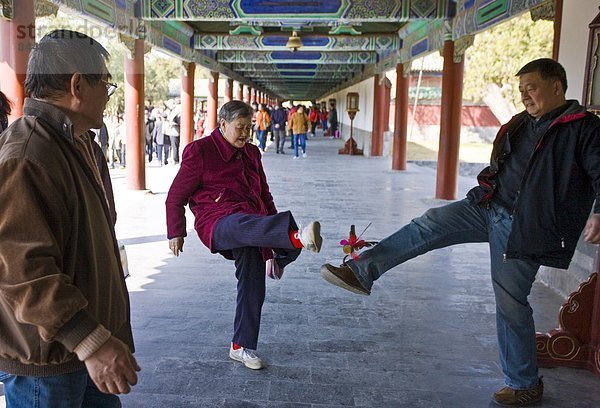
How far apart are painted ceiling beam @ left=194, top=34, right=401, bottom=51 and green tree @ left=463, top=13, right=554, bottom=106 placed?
20.0 feet

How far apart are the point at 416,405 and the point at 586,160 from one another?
1433 mm

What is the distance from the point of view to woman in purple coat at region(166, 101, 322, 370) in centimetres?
317

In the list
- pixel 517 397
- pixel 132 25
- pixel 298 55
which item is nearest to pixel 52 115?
pixel 517 397

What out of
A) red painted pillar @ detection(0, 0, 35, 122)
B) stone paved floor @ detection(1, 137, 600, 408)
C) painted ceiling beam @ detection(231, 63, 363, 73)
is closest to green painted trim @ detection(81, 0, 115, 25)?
red painted pillar @ detection(0, 0, 35, 122)

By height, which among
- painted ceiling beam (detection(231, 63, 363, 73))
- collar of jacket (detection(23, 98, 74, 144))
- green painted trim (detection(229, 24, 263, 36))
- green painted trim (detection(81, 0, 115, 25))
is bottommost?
collar of jacket (detection(23, 98, 74, 144))

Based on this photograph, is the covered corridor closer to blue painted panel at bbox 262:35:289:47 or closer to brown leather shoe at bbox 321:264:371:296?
brown leather shoe at bbox 321:264:371:296

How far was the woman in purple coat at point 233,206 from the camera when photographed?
10.4 feet

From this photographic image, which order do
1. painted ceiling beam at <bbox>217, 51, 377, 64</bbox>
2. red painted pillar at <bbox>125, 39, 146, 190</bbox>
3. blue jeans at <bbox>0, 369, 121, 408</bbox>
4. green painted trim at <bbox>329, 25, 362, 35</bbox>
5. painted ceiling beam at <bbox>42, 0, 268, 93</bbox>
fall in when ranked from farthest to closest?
painted ceiling beam at <bbox>217, 51, 377, 64</bbox> < green painted trim at <bbox>329, 25, 362, 35</bbox> < red painted pillar at <bbox>125, 39, 146, 190</bbox> < painted ceiling beam at <bbox>42, 0, 268, 93</bbox> < blue jeans at <bbox>0, 369, 121, 408</bbox>

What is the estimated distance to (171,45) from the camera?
12398 mm

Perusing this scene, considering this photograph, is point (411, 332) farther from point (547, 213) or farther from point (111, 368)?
point (111, 368)

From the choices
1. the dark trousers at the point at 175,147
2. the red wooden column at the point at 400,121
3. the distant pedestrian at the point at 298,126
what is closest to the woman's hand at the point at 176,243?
the red wooden column at the point at 400,121

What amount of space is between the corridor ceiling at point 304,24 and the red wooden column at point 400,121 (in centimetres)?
47

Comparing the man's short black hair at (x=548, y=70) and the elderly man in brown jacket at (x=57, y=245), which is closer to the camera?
the elderly man in brown jacket at (x=57, y=245)

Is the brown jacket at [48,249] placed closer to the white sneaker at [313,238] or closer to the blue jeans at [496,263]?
the white sneaker at [313,238]
